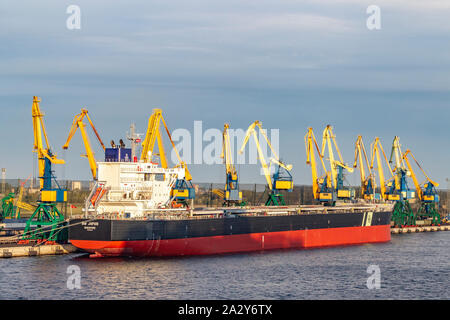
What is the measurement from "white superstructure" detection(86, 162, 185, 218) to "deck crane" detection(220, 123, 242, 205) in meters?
25.4

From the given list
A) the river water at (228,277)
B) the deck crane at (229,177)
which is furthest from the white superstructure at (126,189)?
the deck crane at (229,177)

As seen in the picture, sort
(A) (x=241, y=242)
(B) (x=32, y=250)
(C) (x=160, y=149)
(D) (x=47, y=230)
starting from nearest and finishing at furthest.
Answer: (B) (x=32, y=250) < (D) (x=47, y=230) < (A) (x=241, y=242) < (C) (x=160, y=149)

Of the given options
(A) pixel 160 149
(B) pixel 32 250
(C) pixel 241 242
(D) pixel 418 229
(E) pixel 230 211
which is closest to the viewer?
(B) pixel 32 250

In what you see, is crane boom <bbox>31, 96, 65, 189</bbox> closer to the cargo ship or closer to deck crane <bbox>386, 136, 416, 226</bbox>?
the cargo ship

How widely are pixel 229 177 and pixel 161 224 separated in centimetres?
3110

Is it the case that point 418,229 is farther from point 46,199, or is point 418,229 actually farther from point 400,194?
point 46,199

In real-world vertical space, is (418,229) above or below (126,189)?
below

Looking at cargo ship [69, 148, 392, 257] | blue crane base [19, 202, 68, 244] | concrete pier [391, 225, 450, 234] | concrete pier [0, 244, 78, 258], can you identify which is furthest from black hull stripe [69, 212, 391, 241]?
concrete pier [391, 225, 450, 234]

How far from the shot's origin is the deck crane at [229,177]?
90.8 meters

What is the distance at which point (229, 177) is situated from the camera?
91.6 meters

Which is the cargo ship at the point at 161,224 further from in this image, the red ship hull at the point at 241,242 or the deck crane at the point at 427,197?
the deck crane at the point at 427,197

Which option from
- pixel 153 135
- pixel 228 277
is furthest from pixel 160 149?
pixel 228 277

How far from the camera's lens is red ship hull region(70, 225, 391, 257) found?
193 feet
